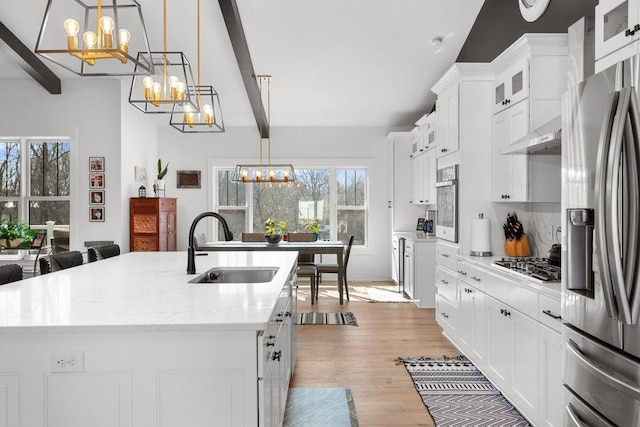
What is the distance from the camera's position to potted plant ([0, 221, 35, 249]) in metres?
5.55

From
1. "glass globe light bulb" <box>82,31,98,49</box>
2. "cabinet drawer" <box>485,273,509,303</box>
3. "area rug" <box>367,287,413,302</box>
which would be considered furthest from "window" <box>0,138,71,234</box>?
"cabinet drawer" <box>485,273,509,303</box>

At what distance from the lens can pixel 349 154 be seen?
→ 25.3ft

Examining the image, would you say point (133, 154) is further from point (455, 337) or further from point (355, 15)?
point (455, 337)

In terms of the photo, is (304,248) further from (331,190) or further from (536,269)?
(536,269)

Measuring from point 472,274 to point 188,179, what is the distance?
18.4ft

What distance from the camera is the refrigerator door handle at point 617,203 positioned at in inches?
59.9

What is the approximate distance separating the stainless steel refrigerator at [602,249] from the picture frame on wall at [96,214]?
19.2ft

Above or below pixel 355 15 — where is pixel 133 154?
below

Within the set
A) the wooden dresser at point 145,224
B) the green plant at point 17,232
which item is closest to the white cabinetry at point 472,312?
the wooden dresser at point 145,224

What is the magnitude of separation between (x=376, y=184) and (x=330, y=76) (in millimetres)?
2241

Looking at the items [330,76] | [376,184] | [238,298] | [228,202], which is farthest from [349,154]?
[238,298]

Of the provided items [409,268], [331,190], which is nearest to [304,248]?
[409,268]

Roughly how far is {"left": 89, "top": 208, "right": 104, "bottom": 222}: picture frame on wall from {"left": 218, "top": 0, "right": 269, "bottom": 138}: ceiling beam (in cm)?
263

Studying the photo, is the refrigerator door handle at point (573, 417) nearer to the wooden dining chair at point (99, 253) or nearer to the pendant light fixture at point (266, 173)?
the wooden dining chair at point (99, 253)
